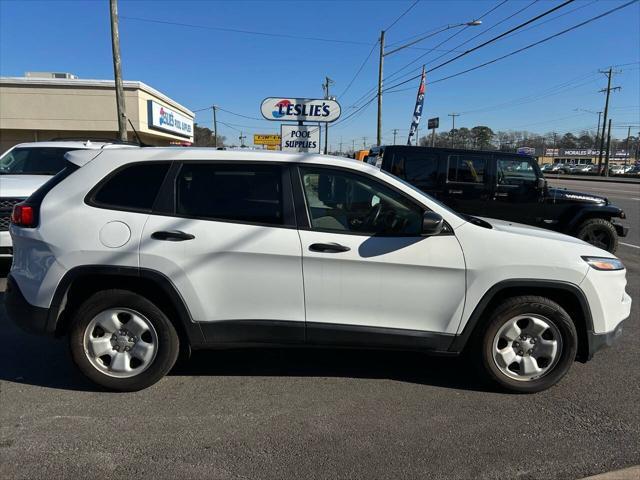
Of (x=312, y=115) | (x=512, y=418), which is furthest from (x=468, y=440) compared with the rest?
(x=312, y=115)

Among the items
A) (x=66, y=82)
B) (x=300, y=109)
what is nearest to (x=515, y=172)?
(x=300, y=109)

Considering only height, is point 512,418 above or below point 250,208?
below

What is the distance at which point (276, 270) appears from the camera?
11.2 ft

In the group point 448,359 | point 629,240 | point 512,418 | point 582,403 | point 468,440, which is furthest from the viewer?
point 629,240

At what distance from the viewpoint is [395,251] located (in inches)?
135

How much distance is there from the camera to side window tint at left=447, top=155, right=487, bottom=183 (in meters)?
8.93

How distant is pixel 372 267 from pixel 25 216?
2.49m

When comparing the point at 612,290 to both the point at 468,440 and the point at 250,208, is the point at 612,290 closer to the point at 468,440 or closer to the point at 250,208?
the point at 468,440

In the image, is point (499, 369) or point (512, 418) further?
point (499, 369)

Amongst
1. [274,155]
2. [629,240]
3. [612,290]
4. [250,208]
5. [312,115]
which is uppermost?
[312,115]

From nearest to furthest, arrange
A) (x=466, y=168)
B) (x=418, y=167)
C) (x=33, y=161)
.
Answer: (x=33, y=161)
(x=466, y=168)
(x=418, y=167)

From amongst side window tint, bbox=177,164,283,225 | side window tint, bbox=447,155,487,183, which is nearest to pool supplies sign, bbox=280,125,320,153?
side window tint, bbox=447,155,487,183

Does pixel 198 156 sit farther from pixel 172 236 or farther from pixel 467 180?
pixel 467 180

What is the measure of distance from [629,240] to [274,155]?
11.2 m
